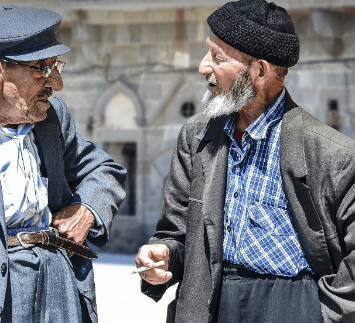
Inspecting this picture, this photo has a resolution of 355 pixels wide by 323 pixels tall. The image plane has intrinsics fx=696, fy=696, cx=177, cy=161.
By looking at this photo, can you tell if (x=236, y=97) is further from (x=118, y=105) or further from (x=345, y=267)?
(x=118, y=105)

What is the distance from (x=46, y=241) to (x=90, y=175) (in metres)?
0.39

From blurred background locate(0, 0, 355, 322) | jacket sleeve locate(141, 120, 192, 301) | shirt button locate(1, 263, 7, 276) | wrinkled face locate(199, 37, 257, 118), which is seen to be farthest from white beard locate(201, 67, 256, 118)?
blurred background locate(0, 0, 355, 322)

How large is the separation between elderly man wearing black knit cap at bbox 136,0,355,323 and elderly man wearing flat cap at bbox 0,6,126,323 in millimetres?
285

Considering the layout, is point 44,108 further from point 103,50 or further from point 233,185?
point 103,50

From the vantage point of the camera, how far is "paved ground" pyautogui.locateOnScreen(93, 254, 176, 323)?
603 centimetres

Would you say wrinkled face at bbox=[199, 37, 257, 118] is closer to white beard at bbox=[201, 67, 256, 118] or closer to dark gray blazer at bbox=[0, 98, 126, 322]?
white beard at bbox=[201, 67, 256, 118]

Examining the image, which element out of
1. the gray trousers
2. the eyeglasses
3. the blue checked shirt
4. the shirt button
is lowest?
the gray trousers

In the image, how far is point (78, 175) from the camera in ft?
9.45

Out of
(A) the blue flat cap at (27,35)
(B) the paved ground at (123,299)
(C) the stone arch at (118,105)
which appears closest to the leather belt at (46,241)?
(A) the blue flat cap at (27,35)

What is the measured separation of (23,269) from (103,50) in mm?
7980

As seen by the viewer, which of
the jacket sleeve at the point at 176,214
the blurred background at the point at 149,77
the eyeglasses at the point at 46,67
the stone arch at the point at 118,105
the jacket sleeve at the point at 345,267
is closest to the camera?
the jacket sleeve at the point at 345,267

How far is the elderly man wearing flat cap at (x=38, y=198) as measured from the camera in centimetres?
249

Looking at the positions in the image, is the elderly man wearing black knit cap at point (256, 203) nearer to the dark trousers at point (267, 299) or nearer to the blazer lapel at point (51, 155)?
the dark trousers at point (267, 299)

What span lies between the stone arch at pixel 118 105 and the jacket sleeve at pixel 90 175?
7.17 metres
